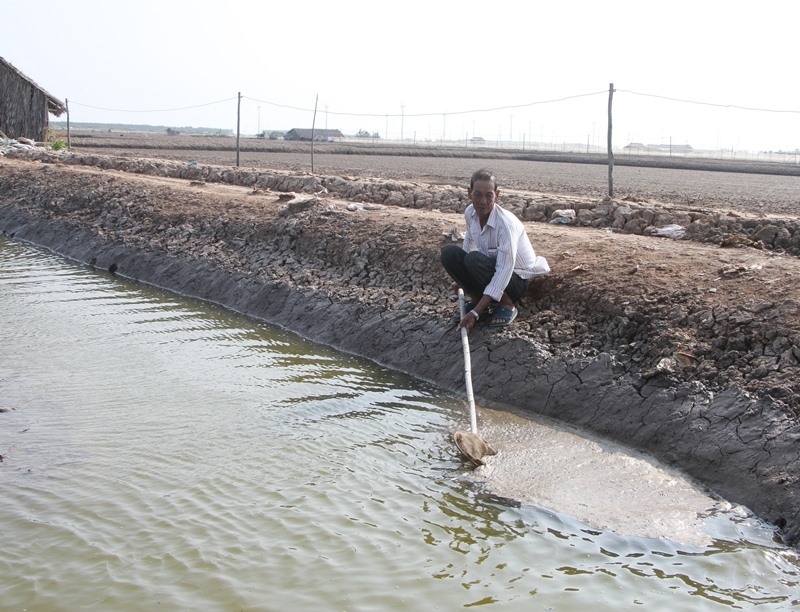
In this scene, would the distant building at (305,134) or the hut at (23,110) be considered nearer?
the hut at (23,110)

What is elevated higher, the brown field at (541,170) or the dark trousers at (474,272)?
the brown field at (541,170)

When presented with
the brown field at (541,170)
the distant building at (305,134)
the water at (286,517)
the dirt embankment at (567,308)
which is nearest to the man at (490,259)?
the dirt embankment at (567,308)

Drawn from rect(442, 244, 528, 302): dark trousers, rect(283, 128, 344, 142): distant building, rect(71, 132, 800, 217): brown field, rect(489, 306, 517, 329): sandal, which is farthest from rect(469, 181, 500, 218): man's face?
rect(283, 128, 344, 142): distant building

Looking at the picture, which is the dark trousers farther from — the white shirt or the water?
the water

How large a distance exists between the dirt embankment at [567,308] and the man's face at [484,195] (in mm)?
1117

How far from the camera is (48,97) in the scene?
28547mm

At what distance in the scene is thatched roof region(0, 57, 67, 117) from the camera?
1077 inches

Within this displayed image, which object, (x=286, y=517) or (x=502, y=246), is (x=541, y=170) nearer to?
(x=502, y=246)

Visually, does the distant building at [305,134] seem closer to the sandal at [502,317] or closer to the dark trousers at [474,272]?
the dark trousers at [474,272]

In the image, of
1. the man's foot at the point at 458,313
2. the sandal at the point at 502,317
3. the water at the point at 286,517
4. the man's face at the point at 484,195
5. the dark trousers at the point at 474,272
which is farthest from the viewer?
the man's foot at the point at 458,313

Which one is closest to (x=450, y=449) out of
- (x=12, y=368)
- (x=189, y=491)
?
(x=189, y=491)

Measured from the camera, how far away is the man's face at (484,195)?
6.57 m

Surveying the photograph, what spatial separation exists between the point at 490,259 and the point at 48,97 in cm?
2623

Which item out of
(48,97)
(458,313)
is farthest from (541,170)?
(458,313)
